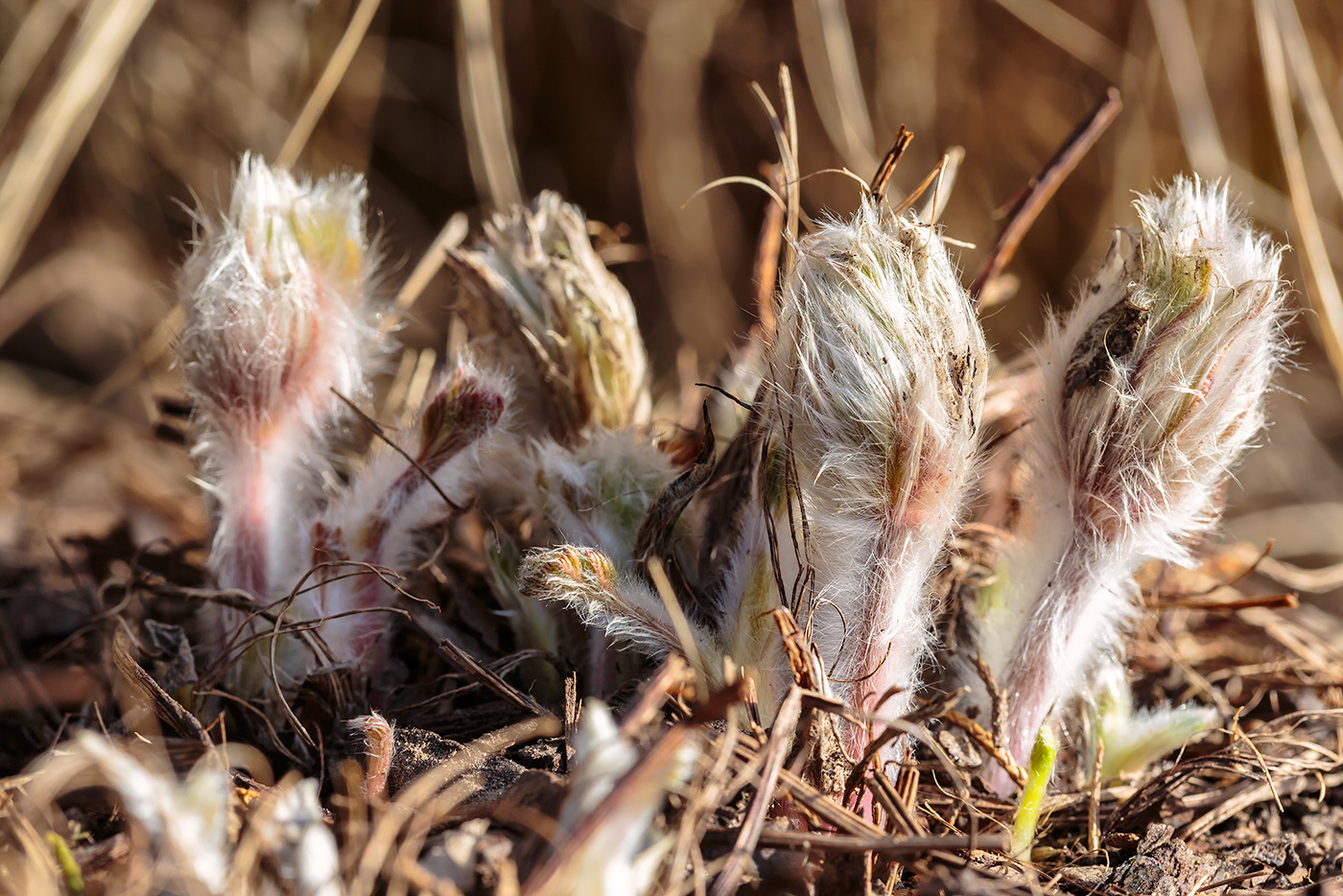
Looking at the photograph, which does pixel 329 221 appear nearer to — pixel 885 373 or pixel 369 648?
pixel 369 648

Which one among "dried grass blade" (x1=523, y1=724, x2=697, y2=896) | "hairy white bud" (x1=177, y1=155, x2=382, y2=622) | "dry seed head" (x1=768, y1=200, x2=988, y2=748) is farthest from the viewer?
"hairy white bud" (x1=177, y1=155, x2=382, y2=622)

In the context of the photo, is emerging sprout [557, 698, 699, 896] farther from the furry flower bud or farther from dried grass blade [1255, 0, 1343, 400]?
dried grass blade [1255, 0, 1343, 400]

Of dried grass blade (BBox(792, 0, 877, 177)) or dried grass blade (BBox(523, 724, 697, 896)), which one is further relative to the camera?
dried grass blade (BBox(792, 0, 877, 177))

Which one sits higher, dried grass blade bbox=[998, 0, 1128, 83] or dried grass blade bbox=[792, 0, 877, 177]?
dried grass blade bbox=[998, 0, 1128, 83]

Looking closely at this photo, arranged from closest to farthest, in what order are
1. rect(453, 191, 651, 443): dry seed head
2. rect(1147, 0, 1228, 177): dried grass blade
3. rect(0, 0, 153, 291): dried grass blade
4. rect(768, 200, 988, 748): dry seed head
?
rect(768, 200, 988, 748): dry seed head
rect(453, 191, 651, 443): dry seed head
rect(0, 0, 153, 291): dried grass blade
rect(1147, 0, 1228, 177): dried grass blade

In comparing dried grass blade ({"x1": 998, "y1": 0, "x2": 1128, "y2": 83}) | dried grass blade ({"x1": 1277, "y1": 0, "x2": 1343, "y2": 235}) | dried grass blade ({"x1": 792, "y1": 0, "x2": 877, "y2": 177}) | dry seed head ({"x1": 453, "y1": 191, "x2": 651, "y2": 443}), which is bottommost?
dry seed head ({"x1": 453, "y1": 191, "x2": 651, "y2": 443})

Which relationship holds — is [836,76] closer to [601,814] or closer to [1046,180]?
[1046,180]

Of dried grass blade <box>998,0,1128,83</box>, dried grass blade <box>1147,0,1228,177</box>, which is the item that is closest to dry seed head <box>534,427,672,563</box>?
dried grass blade <box>1147,0,1228,177</box>

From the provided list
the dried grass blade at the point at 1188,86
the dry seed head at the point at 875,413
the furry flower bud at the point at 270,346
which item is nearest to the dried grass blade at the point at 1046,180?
the dry seed head at the point at 875,413
